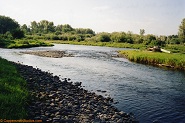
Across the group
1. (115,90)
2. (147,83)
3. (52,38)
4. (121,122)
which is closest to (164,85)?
(147,83)

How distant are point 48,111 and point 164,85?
1979 centimetres

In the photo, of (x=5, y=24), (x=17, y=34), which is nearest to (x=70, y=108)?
(x=17, y=34)

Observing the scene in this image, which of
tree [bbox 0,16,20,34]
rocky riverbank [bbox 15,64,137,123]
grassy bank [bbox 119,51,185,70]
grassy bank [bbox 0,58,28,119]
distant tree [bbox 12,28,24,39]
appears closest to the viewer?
grassy bank [bbox 0,58,28,119]

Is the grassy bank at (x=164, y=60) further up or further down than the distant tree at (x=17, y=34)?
further down

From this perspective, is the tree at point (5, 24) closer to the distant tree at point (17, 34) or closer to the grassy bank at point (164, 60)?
the distant tree at point (17, 34)

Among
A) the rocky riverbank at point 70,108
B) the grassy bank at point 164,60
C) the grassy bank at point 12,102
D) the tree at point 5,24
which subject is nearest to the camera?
the grassy bank at point 12,102

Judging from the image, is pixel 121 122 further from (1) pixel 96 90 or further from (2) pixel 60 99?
(1) pixel 96 90

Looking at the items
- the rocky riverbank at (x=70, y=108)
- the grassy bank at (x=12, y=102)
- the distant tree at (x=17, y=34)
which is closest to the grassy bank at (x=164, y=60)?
the rocky riverbank at (x=70, y=108)

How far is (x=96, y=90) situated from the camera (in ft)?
86.0

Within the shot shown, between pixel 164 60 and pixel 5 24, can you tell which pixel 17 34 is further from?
pixel 164 60

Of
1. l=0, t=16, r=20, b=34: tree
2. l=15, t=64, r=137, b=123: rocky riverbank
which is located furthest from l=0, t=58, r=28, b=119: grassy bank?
l=0, t=16, r=20, b=34: tree

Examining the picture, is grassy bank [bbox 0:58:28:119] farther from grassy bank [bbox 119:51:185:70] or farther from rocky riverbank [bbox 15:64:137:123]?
grassy bank [bbox 119:51:185:70]

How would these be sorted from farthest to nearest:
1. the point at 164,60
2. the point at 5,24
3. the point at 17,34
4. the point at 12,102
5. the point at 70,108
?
the point at 5,24
the point at 17,34
the point at 164,60
the point at 70,108
the point at 12,102

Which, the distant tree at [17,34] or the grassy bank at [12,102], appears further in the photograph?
the distant tree at [17,34]
